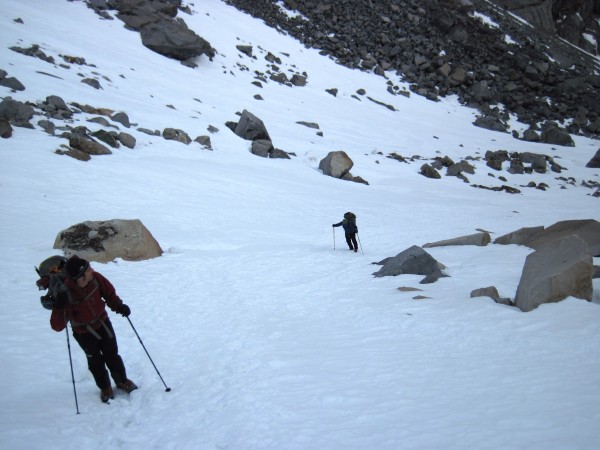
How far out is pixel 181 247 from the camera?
37.9 feet

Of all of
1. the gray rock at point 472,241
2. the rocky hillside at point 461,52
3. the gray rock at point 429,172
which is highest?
the rocky hillside at point 461,52

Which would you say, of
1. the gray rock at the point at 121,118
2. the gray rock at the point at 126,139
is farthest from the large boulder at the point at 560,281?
the gray rock at the point at 121,118

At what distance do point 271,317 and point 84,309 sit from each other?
375 cm

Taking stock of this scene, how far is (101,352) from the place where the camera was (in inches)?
187

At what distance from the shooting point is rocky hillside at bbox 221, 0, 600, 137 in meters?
50.0

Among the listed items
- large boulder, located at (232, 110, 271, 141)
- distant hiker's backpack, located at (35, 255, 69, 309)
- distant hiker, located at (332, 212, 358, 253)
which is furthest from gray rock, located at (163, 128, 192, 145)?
distant hiker's backpack, located at (35, 255, 69, 309)

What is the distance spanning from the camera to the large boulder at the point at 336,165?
82.7ft

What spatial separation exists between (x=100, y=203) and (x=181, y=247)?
367 centimetres

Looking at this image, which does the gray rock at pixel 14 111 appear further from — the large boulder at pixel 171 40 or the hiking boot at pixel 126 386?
the large boulder at pixel 171 40

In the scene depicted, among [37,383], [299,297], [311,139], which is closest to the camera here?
[37,383]

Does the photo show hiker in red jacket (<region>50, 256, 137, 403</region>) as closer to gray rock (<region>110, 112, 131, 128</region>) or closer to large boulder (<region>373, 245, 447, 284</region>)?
large boulder (<region>373, 245, 447, 284</region>)

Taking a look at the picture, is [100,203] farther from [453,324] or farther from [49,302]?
[453,324]

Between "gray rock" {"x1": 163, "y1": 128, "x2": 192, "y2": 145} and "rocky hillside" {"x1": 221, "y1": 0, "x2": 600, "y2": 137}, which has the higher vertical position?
"rocky hillside" {"x1": 221, "y1": 0, "x2": 600, "y2": 137}

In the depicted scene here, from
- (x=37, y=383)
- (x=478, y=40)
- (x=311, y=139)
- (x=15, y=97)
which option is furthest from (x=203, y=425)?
(x=478, y=40)
